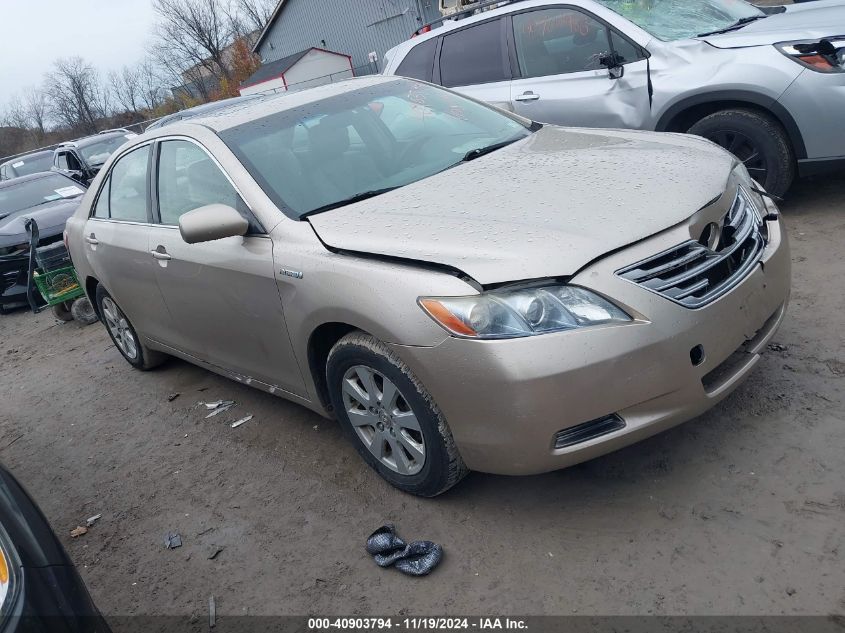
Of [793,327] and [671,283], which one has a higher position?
[671,283]

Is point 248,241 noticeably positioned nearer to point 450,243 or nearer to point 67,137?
point 450,243

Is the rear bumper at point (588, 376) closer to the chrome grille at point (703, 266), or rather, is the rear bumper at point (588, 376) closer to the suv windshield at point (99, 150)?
the chrome grille at point (703, 266)

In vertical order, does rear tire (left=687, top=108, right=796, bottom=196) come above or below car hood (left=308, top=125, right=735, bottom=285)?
below

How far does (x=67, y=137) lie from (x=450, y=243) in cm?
5957

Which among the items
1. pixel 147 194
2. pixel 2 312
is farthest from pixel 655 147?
pixel 2 312

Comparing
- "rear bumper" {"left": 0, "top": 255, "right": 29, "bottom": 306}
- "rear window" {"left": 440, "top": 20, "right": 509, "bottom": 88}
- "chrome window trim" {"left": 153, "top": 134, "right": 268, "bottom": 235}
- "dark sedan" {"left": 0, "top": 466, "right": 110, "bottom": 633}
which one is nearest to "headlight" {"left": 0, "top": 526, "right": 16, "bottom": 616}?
"dark sedan" {"left": 0, "top": 466, "right": 110, "bottom": 633}

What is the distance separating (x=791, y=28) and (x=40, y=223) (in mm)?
8399

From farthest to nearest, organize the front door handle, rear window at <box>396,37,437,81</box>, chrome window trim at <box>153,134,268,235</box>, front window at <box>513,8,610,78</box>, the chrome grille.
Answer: rear window at <box>396,37,437,81</box>, the front door handle, front window at <box>513,8,610,78</box>, chrome window trim at <box>153,134,268,235</box>, the chrome grille

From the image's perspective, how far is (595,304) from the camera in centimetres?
257

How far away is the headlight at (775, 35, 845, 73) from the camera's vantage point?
15.9 feet

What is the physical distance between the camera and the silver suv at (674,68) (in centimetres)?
500

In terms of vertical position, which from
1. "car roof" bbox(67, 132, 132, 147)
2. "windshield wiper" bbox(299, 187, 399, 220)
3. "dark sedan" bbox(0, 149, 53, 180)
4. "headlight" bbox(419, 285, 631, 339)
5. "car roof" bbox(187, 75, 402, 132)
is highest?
"car roof" bbox(67, 132, 132, 147)

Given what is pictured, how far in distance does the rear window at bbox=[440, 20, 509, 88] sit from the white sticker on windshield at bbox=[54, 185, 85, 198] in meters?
6.40

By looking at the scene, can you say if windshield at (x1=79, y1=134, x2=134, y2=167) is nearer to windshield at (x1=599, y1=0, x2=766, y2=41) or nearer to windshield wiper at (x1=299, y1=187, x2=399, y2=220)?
windshield at (x1=599, y1=0, x2=766, y2=41)
